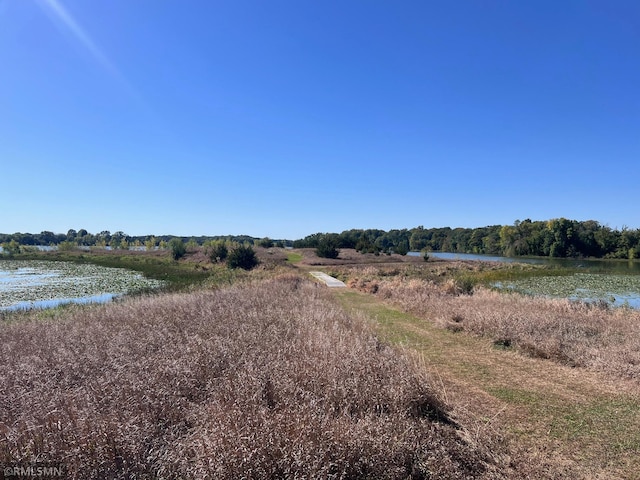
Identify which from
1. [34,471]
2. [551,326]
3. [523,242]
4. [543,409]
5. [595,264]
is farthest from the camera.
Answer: [523,242]

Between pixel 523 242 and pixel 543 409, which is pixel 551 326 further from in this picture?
pixel 523 242

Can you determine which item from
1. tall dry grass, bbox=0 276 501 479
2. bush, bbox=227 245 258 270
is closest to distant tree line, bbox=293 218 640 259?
bush, bbox=227 245 258 270

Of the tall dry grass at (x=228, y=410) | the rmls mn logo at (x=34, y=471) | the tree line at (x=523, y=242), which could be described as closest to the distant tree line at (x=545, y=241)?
the tree line at (x=523, y=242)

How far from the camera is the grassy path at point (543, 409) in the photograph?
12.3 feet

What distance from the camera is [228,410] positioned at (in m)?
3.61

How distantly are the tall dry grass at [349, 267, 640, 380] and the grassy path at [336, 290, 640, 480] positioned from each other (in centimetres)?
45

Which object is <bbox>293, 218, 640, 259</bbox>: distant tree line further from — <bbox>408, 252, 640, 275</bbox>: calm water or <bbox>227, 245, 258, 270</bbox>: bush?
<bbox>227, 245, 258, 270</bbox>: bush

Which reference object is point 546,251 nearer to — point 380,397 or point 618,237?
point 618,237

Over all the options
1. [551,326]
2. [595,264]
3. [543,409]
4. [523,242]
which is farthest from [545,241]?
[543,409]

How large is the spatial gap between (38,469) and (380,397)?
350 centimetres

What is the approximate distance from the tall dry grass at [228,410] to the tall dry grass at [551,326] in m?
4.34

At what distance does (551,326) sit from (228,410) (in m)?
9.11

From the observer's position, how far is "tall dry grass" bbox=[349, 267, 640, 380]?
711cm

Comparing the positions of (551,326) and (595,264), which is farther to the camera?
(595,264)
